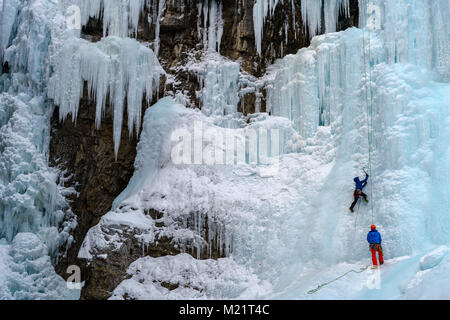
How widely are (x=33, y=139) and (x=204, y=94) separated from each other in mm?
4478

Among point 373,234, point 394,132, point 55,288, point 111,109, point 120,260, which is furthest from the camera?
point 111,109

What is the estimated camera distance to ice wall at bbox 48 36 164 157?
Result: 12.8m

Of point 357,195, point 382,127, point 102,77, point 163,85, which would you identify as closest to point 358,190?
point 357,195

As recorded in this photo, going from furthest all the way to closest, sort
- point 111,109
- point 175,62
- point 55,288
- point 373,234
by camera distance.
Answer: point 175,62 < point 111,109 < point 55,288 < point 373,234

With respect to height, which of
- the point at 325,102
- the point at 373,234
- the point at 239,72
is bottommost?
the point at 373,234

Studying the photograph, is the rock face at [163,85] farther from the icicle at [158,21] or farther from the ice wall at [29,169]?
the ice wall at [29,169]

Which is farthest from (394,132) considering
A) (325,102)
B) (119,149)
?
(119,149)

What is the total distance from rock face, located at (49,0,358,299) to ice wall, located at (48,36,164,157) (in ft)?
0.86

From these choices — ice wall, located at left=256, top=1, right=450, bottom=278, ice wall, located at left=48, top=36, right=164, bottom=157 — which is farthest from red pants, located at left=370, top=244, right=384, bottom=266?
ice wall, located at left=48, top=36, right=164, bottom=157

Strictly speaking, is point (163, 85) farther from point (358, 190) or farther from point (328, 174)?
point (358, 190)

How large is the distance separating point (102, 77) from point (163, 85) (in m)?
1.65

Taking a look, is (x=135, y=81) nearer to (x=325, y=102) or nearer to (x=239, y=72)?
(x=239, y=72)

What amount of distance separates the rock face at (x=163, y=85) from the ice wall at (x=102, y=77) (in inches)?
10.3

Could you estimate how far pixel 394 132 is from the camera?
1002 cm
